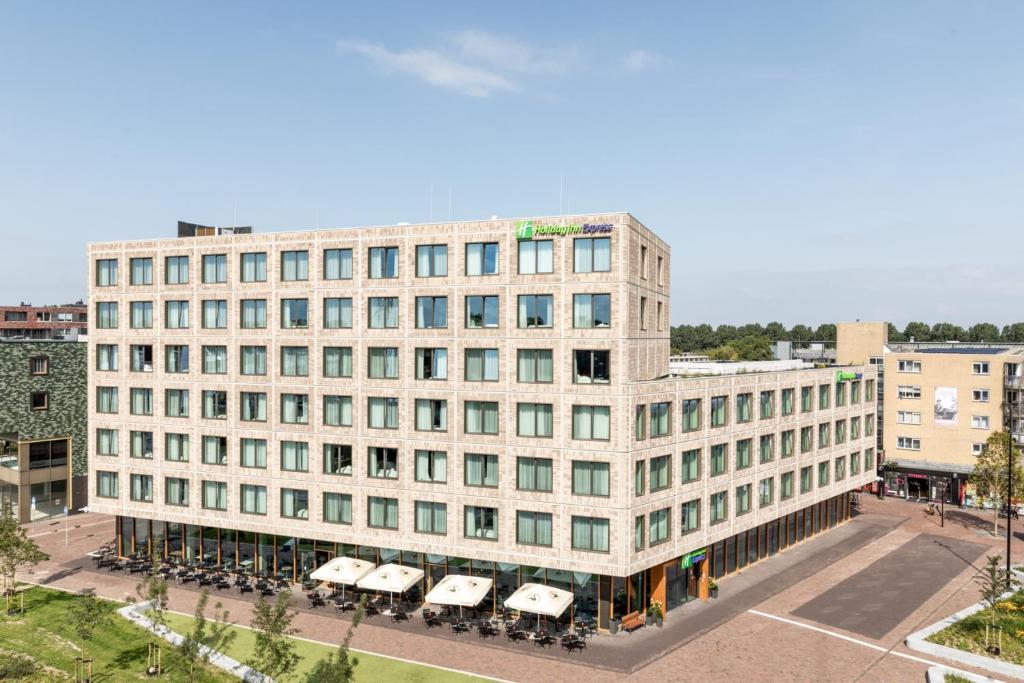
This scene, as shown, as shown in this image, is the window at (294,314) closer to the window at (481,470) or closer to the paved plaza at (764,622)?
the window at (481,470)

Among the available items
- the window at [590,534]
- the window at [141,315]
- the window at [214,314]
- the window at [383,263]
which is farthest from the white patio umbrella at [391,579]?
the window at [141,315]

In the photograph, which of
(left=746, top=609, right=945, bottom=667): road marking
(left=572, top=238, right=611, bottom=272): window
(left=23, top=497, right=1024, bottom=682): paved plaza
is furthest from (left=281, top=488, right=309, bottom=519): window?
(left=746, top=609, right=945, bottom=667): road marking

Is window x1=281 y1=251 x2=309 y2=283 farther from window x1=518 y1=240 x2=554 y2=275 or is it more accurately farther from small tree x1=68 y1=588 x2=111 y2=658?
small tree x1=68 y1=588 x2=111 y2=658

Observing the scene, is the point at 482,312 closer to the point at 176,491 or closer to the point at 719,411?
the point at 719,411

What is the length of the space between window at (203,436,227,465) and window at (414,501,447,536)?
52.2 ft

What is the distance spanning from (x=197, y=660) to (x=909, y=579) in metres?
47.3

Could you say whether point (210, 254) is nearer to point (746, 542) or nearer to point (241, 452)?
point (241, 452)

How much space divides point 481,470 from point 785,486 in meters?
26.9

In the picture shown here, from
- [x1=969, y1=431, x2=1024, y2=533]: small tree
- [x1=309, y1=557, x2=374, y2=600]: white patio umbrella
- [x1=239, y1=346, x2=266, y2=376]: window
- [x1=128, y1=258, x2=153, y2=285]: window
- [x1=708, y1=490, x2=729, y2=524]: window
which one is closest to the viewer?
[x1=309, y1=557, x2=374, y2=600]: white patio umbrella

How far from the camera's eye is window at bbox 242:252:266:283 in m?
48.8

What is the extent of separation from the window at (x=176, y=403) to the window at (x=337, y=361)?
1233 cm

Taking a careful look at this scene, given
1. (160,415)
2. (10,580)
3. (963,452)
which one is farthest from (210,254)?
(963,452)

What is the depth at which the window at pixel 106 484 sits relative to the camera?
5384cm

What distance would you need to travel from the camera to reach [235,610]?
144ft
